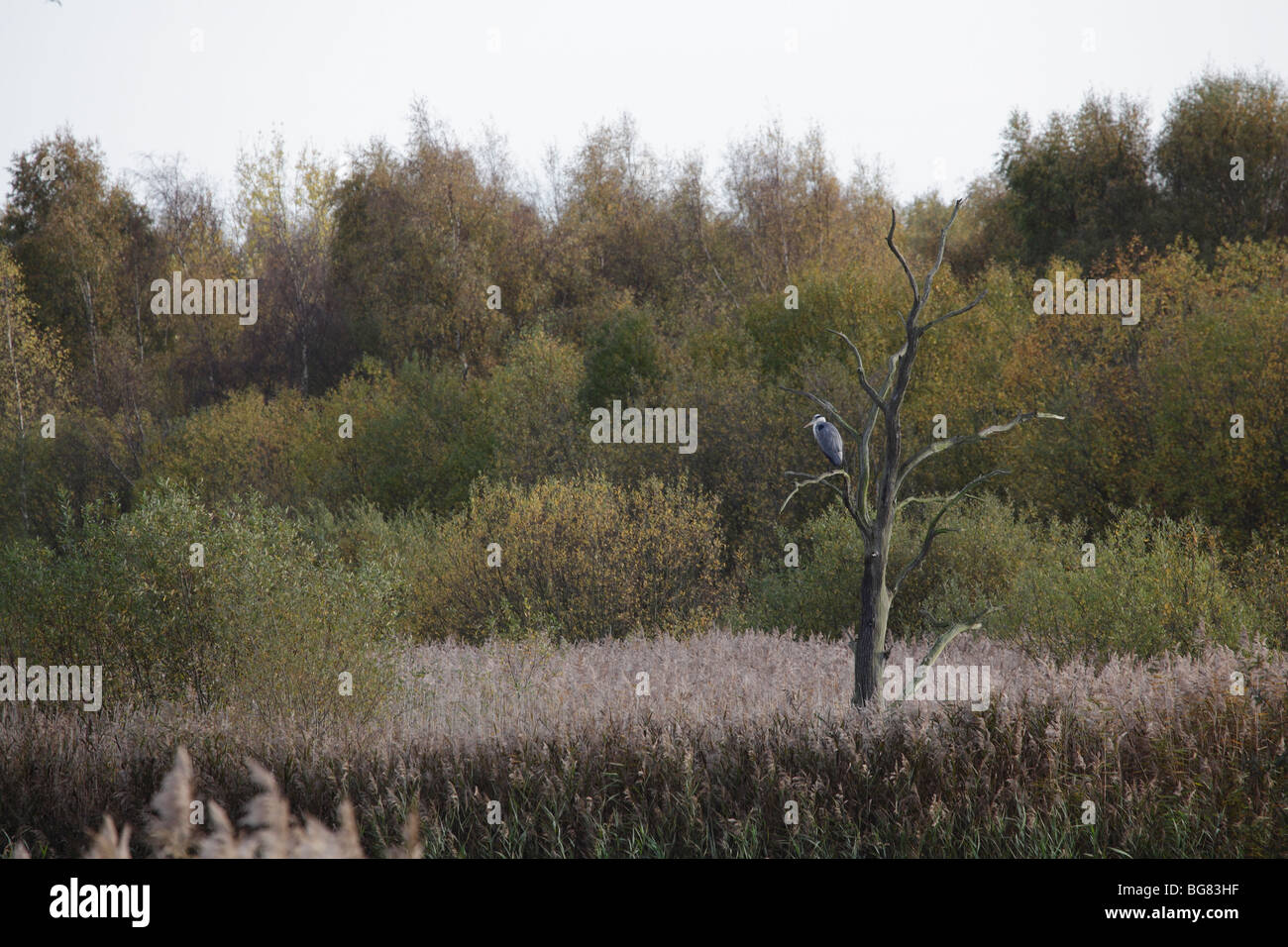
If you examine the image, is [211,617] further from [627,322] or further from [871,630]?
[627,322]

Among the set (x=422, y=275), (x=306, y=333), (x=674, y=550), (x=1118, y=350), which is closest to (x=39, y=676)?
(x=674, y=550)

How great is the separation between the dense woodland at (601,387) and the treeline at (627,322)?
129 millimetres

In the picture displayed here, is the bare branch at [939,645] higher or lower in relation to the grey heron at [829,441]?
lower

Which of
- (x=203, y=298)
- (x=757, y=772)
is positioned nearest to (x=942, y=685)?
(x=757, y=772)

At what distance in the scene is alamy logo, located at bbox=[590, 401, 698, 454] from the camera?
21.1m

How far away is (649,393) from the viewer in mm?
26094

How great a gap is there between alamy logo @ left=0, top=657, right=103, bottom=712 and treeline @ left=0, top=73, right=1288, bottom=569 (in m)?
12.4

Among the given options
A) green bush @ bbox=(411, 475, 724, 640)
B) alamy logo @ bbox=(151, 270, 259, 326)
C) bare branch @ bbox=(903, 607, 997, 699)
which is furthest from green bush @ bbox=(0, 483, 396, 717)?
alamy logo @ bbox=(151, 270, 259, 326)

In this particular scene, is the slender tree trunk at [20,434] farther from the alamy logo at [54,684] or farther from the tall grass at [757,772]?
the tall grass at [757,772]
